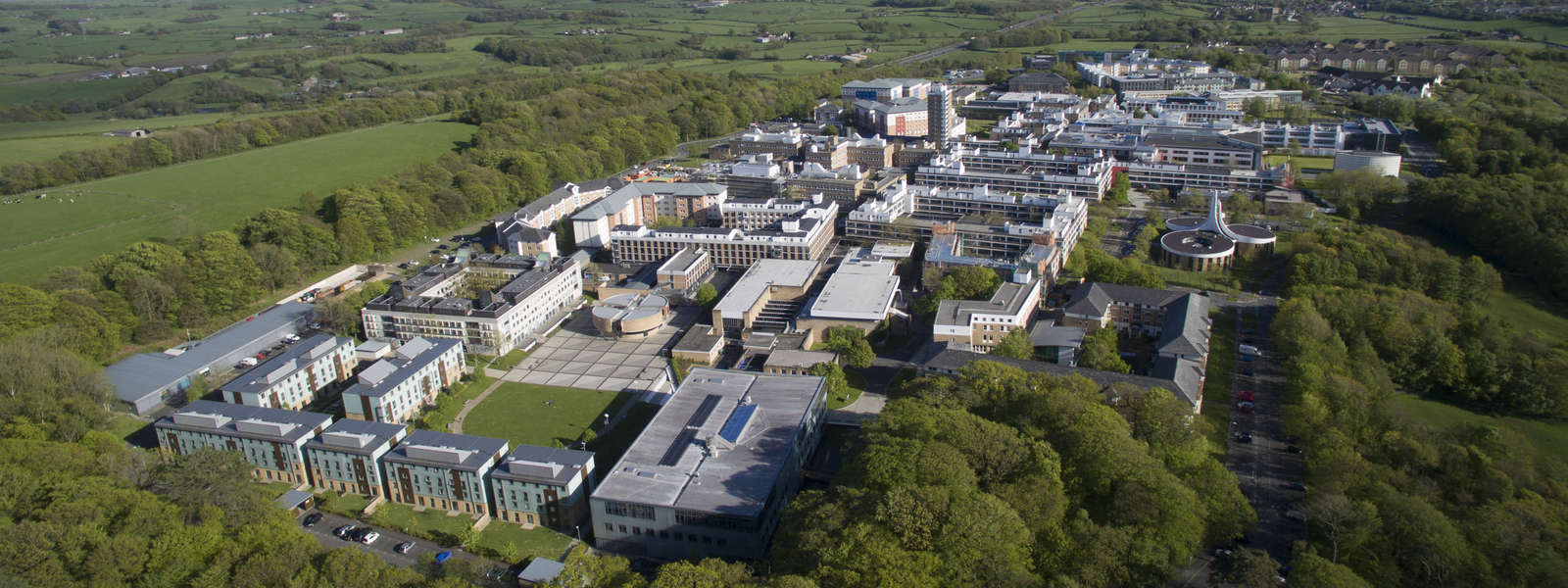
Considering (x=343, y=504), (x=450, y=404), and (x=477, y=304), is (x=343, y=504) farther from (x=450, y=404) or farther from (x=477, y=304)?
(x=477, y=304)

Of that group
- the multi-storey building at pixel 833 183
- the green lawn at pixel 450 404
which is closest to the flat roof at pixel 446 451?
the green lawn at pixel 450 404

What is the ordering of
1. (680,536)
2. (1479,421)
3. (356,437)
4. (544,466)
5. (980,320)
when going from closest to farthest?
(680,536) → (544,466) → (356,437) → (1479,421) → (980,320)

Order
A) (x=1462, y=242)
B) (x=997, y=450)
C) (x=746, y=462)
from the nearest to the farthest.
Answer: (x=997, y=450), (x=746, y=462), (x=1462, y=242)

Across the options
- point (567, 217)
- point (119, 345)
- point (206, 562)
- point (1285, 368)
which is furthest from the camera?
point (567, 217)

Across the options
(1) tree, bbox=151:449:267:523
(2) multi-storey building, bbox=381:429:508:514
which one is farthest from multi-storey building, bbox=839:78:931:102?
(1) tree, bbox=151:449:267:523

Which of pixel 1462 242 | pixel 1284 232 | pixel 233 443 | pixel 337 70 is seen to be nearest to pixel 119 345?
pixel 233 443

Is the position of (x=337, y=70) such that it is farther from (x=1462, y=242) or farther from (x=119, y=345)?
(x=1462, y=242)

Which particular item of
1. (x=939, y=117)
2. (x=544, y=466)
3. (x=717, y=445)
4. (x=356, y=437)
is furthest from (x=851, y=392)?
(x=939, y=117)
